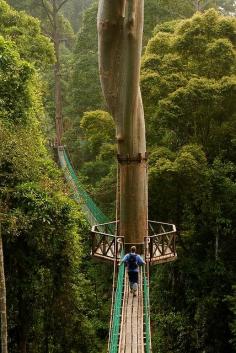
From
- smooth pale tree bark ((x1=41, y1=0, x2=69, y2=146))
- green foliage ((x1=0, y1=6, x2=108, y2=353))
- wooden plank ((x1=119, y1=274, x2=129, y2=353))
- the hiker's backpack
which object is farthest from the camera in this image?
smooth pale tree bark ((x1=41, y1=0, x2=69, y2=146))

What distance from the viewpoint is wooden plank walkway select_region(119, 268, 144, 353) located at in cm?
537

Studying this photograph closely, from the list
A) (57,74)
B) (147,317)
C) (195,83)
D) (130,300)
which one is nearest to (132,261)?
(130,300)

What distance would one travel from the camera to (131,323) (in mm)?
5918

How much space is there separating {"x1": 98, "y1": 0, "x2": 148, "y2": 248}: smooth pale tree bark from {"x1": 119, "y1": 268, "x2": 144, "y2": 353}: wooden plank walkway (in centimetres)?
111

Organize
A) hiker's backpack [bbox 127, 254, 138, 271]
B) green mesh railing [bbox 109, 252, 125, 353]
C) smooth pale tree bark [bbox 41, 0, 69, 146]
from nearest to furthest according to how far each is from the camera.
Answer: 1. green mesh railing [bbox 109, 252, 125, 353]
2. hiker's backpack [bbox 127, 254, 138, 271]
3. smooth pale tree bark [bbox 41, 0, 69, 146]

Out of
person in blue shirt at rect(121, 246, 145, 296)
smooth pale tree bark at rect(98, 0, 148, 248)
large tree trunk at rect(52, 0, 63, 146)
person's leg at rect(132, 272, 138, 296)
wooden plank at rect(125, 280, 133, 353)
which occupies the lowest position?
wooden plank at rect(125, 280, 133, 353)

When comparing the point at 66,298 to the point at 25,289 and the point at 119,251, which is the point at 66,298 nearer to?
the point at 25,289

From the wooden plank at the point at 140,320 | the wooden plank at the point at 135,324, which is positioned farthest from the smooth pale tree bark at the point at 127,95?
the wooden plank at the point at 135,324

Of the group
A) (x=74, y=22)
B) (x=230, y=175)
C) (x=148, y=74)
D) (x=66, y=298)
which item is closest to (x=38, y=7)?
(x=74, y=22)

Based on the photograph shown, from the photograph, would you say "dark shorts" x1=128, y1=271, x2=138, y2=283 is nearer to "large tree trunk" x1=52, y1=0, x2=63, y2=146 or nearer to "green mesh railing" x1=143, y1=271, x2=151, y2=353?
"green mesh railing" x1=143, y1=271, x2=151, y2=353

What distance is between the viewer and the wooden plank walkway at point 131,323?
5.37 m

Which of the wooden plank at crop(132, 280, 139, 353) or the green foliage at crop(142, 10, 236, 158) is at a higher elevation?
the green foliage at crop(142, 10, 236, 158)

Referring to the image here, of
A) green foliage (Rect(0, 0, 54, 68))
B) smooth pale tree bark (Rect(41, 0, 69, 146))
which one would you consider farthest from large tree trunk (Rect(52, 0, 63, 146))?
green foliage (Rect(0, 0, 54, 68))

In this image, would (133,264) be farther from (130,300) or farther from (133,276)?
(130,300)
